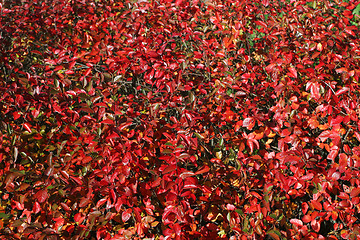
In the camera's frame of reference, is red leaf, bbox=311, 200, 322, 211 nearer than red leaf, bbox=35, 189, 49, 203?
No

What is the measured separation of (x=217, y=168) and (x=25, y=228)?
119 centimetres

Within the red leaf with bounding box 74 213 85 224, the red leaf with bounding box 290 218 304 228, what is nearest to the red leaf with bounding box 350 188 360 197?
the red leaf with bounding box 290 218 304 228

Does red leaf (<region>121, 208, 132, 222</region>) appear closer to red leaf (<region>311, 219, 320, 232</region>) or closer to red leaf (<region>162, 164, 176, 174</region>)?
red leaf (<region>162, 164, 176, 174</region>)

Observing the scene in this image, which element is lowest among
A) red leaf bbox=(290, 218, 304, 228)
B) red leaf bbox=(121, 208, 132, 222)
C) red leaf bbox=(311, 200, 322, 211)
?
red leaf bbox=(290, 218, 304, 228)

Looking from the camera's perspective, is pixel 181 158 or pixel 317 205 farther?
pixel 317 205

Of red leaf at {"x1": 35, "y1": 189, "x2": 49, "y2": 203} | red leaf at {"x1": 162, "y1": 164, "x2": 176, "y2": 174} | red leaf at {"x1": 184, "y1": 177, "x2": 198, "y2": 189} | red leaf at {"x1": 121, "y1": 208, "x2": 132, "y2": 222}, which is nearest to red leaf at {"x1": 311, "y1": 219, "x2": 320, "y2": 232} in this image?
red leaf at {"x1": 184, "y1": 177, "x2": 198, "y2": 189}

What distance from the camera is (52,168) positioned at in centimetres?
172

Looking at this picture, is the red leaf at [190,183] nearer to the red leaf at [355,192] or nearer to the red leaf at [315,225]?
the red leaf at [315,225]

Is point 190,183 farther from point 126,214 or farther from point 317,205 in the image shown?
point 317,205

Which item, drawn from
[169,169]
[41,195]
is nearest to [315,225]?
[169,169]

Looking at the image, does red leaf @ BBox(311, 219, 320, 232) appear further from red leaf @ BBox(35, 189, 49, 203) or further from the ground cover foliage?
red leaf @ BBox(35, 189, 49, 203)

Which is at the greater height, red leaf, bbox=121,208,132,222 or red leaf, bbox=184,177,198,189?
red leaf, bbox=184,177,198,189

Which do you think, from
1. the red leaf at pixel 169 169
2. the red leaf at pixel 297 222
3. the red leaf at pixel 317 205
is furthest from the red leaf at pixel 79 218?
the red leaf at pixel 317 205

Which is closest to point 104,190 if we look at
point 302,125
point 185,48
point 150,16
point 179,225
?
point 179,225
